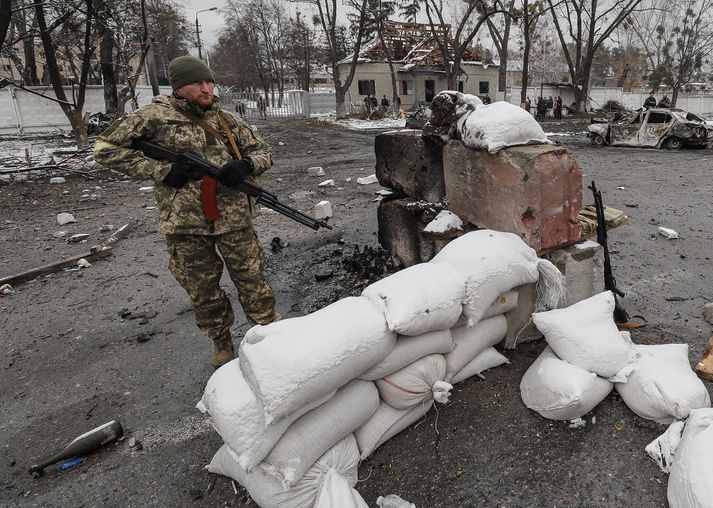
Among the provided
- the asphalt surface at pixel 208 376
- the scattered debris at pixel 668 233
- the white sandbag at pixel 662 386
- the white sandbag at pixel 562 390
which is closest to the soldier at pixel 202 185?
the asphalt surface at pixel 208 376

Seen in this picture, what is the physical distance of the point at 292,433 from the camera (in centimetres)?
150

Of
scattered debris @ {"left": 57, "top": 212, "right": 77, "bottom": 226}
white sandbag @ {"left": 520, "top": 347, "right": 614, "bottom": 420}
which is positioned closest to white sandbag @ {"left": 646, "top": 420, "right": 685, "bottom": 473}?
white sandbag @ {"left": 520, "top": 347, "right": 614, "bottom": 420}

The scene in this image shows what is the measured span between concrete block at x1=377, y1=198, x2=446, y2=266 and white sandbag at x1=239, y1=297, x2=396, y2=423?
1379 mm

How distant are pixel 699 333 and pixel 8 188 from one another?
956 centimetres

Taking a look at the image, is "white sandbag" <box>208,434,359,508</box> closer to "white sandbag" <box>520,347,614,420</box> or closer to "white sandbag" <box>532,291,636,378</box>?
"white sandbag" <box>520,347,614,420</box>

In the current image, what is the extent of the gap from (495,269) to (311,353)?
3.09ft

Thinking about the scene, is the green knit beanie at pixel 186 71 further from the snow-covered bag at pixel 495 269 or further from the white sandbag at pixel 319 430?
the white sandbag at pixel 319 430

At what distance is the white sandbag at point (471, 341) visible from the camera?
1.95 meters

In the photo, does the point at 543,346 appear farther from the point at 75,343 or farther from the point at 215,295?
the point at 75,343

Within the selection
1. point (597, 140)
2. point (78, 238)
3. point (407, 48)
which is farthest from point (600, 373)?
point (407, 48)

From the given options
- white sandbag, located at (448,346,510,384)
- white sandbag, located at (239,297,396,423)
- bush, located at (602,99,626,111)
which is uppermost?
bush, located at (602,99,626,111)

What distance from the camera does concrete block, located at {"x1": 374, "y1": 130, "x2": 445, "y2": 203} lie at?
3041 millimetres

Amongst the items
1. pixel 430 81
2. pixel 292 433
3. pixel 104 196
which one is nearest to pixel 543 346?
pixel 292 433

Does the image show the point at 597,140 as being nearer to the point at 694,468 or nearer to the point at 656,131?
the point at 656,131
